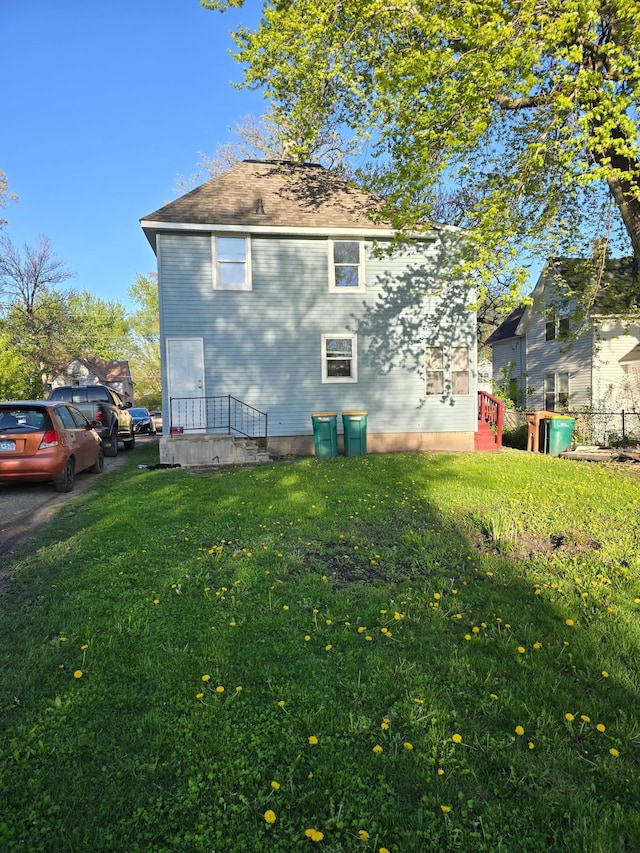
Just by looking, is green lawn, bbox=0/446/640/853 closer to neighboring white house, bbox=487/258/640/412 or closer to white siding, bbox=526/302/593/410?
neighboring white house, bbox=487/258/640/412

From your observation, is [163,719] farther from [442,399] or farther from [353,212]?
[353,212]

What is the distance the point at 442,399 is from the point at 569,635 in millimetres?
11732

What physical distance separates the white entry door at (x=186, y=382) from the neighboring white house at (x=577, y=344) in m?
9.40

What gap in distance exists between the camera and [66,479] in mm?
8320

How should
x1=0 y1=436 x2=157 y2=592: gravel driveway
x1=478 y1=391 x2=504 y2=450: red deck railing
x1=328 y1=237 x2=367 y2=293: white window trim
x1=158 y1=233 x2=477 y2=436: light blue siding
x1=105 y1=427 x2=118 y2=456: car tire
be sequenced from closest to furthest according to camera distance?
x1=0 y1=436 x2=157 y2=592: gravel driveway → x1=158 y1=233 x2=477 y2=436: light blue siding → x1=105 y1=427 x2=118 y2=456: car tire → x1=328 y1=237 x2=367 y2=293: white window trim → x1=478 y1=391 x2=504 y2=450: red deck railing

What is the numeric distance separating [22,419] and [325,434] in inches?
267

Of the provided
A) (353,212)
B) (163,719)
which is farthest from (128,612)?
(353,212)

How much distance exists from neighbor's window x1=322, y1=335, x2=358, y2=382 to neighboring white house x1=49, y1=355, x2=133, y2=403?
121ft

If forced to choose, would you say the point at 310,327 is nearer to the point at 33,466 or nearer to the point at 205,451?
the point at 205,451

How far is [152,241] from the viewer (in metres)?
13.5

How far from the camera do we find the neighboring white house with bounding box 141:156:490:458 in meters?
12.9

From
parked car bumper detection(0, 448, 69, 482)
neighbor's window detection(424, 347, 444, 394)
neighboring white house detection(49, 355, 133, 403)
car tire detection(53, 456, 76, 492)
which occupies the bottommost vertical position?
car tire detection(53, 456, 76, 492)

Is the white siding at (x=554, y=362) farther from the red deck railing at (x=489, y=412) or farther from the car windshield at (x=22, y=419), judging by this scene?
the car windshield at (x=22, y=419)

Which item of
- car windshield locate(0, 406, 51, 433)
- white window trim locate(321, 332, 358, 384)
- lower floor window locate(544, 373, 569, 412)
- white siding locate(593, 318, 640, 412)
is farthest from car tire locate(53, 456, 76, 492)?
lower floor window locate(544, 373, 569, 412)
